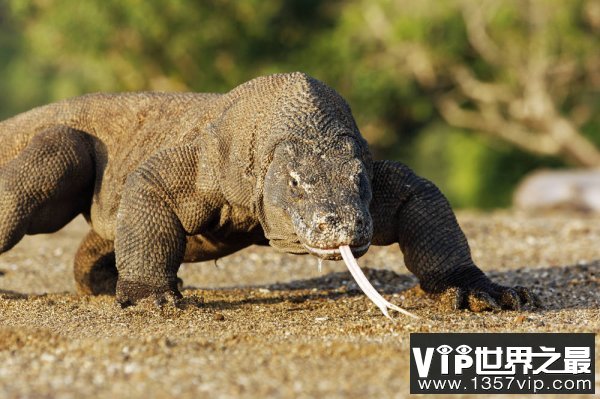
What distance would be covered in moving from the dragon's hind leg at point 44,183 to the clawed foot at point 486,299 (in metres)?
2.66

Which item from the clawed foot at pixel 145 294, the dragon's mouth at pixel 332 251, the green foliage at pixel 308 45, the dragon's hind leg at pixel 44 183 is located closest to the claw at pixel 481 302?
the dragon's mouth at pixel 332 251

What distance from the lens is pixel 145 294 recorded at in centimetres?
629

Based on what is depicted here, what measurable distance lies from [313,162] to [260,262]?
4.99 meters

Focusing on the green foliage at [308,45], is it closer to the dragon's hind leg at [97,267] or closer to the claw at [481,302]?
the dragon's hind leg at [97,267]

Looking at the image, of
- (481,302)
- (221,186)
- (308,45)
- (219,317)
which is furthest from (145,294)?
(308,45)

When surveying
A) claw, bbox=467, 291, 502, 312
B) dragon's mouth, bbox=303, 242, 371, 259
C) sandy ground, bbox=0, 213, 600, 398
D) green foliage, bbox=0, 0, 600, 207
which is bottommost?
sandy ground, bbox=0, 213, 600, 398

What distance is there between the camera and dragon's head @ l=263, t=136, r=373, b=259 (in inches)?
206

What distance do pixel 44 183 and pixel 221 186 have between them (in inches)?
62.1

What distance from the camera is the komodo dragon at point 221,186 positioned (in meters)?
5.58

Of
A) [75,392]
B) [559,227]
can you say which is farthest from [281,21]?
[75,392]

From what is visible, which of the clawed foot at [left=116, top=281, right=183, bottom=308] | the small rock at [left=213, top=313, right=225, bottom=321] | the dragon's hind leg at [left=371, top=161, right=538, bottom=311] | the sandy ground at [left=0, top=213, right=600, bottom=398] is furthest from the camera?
the dragon's hind leg at [left=371, top=161, right=538, bottom=311]

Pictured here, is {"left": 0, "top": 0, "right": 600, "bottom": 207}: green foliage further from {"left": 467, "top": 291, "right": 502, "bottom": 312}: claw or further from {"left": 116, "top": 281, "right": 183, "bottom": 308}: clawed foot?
{"left": 116, "top": 281, "right": 183, "bottom": 308}: clawed foot

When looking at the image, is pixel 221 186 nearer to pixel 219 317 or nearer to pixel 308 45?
pixel 219 317

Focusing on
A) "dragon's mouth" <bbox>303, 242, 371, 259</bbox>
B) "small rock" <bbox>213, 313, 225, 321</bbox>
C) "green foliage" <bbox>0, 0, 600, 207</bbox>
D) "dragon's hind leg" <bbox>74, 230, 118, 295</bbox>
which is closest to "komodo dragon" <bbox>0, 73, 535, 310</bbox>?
"dragon's mouth" <bbox>303, 242, 371, 259</bbox>
